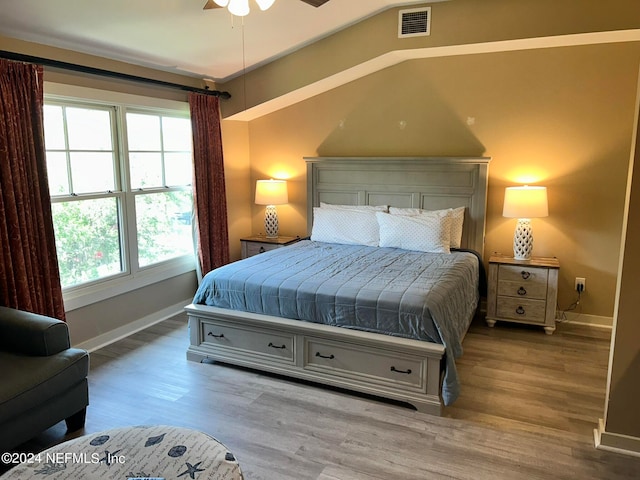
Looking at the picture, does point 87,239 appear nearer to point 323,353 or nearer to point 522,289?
point 323,353

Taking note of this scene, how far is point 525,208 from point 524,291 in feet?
2.37

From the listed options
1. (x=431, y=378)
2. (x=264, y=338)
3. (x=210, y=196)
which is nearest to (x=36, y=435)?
(x=264, y=338)

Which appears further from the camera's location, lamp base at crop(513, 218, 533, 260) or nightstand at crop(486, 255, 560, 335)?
lamp base at crop(513, 218, 533, 260)

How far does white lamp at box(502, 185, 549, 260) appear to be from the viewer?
3.84m

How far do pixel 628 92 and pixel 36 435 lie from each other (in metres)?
4.79

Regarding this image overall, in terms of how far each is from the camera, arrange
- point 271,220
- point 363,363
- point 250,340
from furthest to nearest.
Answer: point 271,220 → point 250,340 → point 363,363

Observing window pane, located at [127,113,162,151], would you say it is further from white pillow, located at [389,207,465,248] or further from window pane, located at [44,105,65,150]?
white pillow, located at [389,207,465,248]

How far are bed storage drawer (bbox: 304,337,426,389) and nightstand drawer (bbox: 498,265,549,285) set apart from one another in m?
1.67

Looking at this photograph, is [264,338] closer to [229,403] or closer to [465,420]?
[229,403]

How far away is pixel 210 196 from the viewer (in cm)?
475

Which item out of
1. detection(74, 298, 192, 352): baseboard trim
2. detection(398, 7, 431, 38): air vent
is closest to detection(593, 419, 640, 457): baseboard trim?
detection(398, 7, 431, 38): air vent

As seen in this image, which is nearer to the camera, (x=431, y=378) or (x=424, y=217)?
(x=431, y=378)

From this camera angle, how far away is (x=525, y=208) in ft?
12.6

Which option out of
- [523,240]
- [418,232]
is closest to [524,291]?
[523,240]
